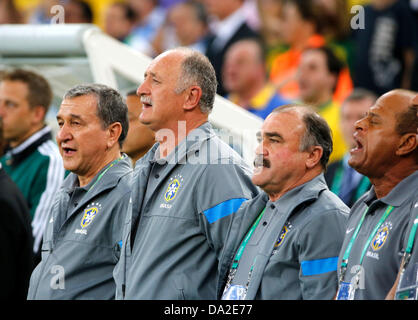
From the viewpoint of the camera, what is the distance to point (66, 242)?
4.34 m

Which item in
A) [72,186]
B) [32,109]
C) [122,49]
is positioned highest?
[122,49]

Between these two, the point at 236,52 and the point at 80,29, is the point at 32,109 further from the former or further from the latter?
the point at 236,52

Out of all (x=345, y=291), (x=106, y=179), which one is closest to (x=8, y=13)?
(x=106, y=179)

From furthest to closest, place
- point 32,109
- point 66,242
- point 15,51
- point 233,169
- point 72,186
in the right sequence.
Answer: point 15,51, point 32,109, point 72,186, point 66,242, point 233,169

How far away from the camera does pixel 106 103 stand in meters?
4.63

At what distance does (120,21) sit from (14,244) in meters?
6.46

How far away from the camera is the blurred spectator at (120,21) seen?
10.9m

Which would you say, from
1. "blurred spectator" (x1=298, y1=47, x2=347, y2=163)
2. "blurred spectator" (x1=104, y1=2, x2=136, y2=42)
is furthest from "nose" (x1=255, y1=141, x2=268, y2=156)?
"blurred spectator" (x1=104, y1=2, x2=136, y2=42)

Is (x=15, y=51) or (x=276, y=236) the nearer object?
(x=276, y=236)

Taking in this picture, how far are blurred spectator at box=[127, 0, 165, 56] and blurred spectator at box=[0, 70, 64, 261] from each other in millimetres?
4576

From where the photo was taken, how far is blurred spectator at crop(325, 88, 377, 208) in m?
5.99

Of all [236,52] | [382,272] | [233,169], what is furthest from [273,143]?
[236,52]

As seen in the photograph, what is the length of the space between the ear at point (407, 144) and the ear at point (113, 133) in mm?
1587

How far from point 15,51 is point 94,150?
2221mm
